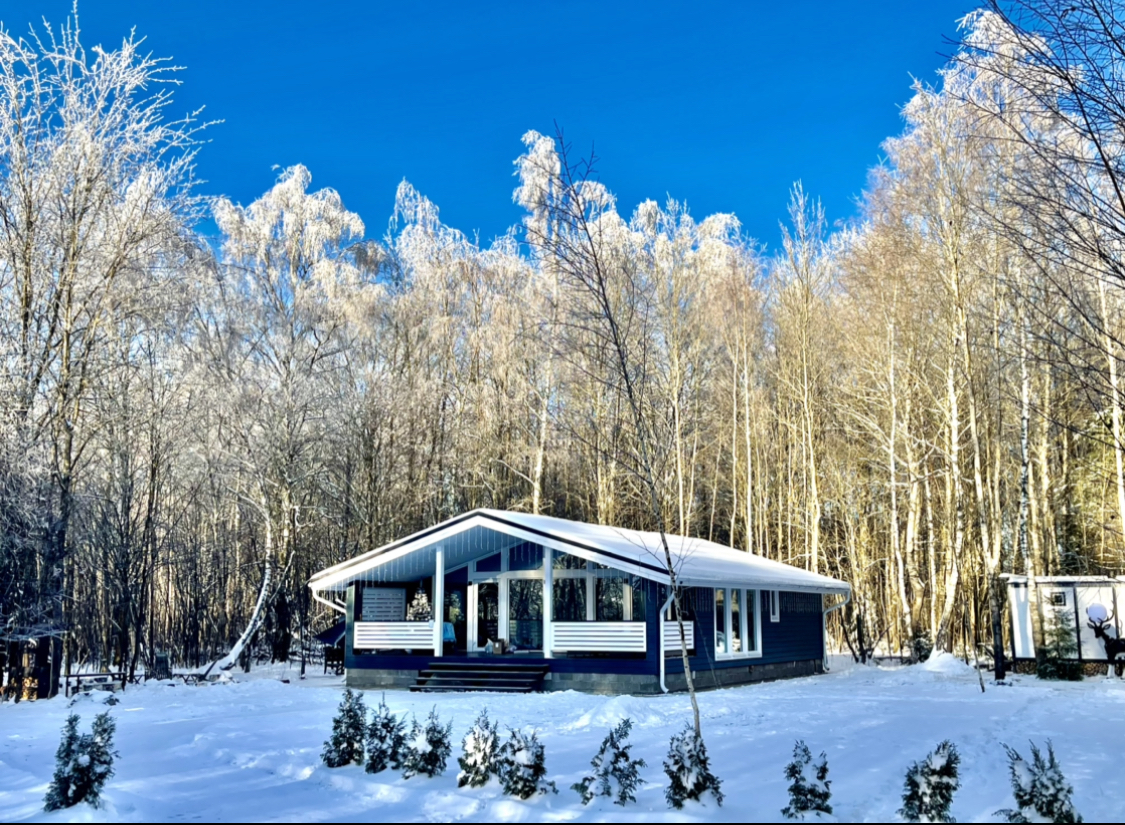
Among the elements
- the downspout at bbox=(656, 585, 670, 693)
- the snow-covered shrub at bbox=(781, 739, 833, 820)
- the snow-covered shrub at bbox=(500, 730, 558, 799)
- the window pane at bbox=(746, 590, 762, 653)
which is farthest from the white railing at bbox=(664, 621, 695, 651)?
the snow-covered shrub at bbox=(781, 739, 833, 820)

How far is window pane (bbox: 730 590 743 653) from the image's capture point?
1906cm

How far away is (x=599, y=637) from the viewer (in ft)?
54.5

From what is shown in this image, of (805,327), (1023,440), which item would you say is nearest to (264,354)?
(805,327)

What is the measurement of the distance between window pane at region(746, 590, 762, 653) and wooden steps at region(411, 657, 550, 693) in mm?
4977

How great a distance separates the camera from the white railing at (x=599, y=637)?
16406mm

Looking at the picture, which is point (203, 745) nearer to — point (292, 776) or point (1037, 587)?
point (292, 776)

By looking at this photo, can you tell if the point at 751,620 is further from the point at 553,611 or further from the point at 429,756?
the point at 429,756

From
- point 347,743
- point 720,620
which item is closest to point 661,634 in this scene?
point 720,620

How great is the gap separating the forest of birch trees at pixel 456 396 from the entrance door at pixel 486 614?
11.9 feet

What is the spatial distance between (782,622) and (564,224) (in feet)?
46.5

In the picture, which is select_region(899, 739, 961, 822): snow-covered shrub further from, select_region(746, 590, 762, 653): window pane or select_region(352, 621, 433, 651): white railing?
select_region(746, 590, 762, 653): window pane

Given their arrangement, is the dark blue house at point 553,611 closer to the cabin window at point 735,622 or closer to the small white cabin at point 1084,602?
the cabin window at point 735,622

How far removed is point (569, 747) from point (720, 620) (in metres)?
9.65

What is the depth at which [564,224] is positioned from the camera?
9375mm
